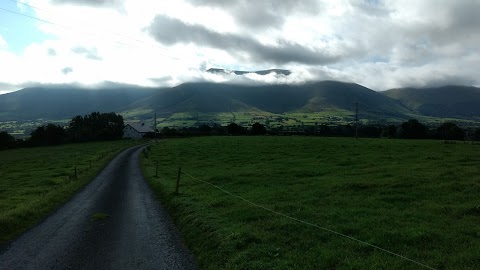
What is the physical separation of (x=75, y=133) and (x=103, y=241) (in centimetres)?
15312

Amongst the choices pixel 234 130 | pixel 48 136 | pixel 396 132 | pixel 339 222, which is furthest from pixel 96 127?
pixel 339 222

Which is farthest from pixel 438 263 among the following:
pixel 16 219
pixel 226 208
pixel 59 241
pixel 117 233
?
pixel 16 219

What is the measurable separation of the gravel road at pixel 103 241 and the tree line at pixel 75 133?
407 ft

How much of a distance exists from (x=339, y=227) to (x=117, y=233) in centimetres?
1021

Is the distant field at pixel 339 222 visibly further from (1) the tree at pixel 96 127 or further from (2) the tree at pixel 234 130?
(1) the tree at pixel 96 127

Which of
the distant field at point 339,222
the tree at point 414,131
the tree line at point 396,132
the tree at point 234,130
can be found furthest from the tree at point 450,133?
the distant field at point 339,222

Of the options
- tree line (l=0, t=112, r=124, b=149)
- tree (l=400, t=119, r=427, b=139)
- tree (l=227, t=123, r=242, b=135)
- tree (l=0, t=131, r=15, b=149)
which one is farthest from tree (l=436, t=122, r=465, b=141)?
tree (l=0, t=131, r=15, b=149)

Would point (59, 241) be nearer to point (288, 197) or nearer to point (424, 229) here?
point (288, 197)

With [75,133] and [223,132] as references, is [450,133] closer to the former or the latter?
[223,132]

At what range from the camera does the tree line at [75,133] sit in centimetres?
12975

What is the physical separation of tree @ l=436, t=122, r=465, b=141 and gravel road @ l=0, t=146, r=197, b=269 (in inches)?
A: 4575

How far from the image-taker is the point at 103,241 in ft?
51.1

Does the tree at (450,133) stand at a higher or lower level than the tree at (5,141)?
higher

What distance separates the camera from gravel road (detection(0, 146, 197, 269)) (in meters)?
12.8
